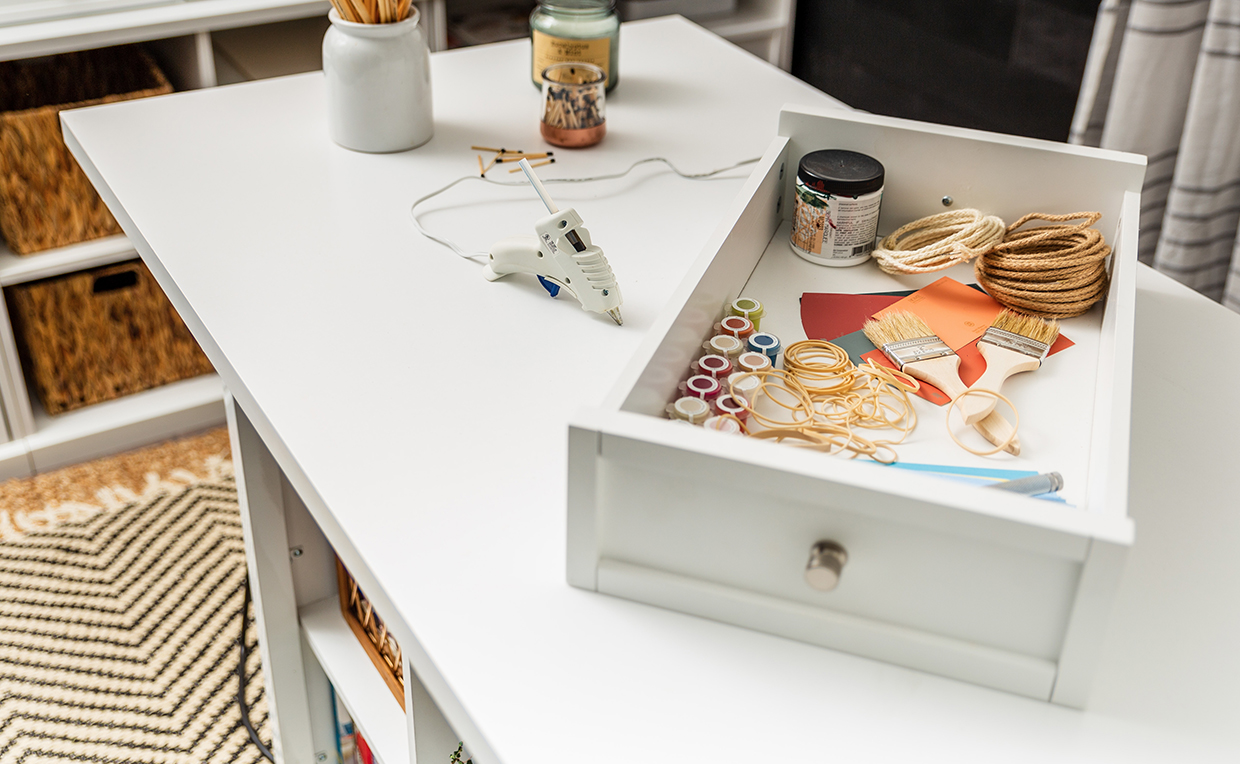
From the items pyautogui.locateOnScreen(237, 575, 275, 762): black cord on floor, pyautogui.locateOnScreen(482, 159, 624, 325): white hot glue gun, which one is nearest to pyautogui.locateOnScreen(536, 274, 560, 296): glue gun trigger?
pyautogui.locateOnScreen(482, 159, 624, 325): white hot glue gun

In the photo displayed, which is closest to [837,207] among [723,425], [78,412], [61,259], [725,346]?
[725,346]

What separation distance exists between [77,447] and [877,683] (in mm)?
1686

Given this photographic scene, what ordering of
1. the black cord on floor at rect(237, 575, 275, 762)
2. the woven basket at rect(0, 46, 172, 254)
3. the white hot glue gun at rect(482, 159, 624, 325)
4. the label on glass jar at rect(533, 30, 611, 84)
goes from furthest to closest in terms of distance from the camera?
the woven basket at rect(0, 46, 172, 254), the black cord on floor at rect(237, 575, 275, 762), the label on glass jar at rect(533, 30, 611, 84), the white hot glue gun at rect(482, 159, 624, 325)

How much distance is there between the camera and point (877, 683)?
2.08 ft

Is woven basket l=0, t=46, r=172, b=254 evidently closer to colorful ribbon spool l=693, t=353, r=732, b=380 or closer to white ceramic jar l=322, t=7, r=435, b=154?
white ceramic jar l=322, t=7, r=435, b=154

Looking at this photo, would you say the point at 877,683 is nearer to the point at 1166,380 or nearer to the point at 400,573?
the point at 400,573

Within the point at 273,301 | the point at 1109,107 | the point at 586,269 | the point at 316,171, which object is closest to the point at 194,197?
the point at 316,171

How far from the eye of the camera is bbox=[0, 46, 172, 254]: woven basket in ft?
5.53

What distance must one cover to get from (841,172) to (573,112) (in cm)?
38

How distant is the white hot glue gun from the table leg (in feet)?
1.13

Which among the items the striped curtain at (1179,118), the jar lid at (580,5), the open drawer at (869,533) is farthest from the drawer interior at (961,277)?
the striped curtain at (1179,118)

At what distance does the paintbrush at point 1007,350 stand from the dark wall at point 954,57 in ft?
3.58

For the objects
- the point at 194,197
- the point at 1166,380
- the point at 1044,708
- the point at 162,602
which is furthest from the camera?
the point at 162,602

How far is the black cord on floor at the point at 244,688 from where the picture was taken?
1466 mm
